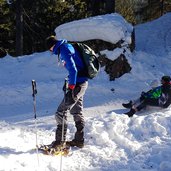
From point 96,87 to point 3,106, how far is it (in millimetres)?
2991

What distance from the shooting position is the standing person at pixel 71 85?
6.89 meters

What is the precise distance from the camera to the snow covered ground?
23.0 feet

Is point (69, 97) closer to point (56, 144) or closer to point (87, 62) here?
point (87, 62)

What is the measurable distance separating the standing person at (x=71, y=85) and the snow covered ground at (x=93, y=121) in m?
0.39

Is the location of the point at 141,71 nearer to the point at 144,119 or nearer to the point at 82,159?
the point at 144,119

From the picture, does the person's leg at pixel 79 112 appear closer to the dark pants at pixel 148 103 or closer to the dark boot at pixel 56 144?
the dark boot at pixel 56 144

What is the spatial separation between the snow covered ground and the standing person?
0.39 meters

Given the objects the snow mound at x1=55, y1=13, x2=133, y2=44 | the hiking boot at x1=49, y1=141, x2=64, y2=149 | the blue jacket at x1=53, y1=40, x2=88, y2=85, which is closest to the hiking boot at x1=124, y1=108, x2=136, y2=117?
the hiking boot at x1=49, y1=141, x2=64, y2=149

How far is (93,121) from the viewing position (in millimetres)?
8914

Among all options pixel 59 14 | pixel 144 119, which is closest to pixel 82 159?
pixel 144 119

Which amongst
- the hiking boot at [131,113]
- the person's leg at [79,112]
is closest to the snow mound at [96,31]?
the hiking boot at [131,113]

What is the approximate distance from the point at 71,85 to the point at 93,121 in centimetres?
219

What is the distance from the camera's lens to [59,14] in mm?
27062

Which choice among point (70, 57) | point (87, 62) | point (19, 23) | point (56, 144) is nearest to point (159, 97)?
point (87, 62)
